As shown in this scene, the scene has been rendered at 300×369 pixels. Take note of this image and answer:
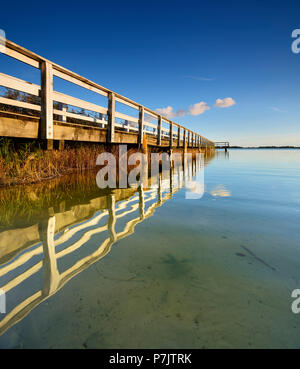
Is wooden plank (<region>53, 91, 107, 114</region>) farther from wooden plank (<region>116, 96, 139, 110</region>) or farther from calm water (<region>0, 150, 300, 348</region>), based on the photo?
calm water (<region>0, 150, 300, 348</region>)

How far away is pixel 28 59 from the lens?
3207mm

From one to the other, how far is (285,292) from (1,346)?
5.08ft

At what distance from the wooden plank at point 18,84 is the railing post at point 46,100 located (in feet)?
0.45

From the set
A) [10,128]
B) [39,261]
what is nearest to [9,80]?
[10,128]

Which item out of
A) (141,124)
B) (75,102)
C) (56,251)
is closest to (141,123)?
(141,124)

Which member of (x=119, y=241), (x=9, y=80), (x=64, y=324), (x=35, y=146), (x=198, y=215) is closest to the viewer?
(x=64, y=324)

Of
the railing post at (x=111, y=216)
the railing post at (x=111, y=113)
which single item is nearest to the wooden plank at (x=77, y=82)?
the railing post at (x=111, y=113)

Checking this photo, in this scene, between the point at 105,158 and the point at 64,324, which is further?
the point at 105,158

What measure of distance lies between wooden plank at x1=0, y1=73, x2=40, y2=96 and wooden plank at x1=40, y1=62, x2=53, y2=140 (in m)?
0.14

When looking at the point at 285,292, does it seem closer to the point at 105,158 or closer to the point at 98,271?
the point at 98,271

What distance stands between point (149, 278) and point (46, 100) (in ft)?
11.1

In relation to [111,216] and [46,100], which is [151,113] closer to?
[46,100]

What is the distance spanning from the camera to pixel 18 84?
3.17 metres
